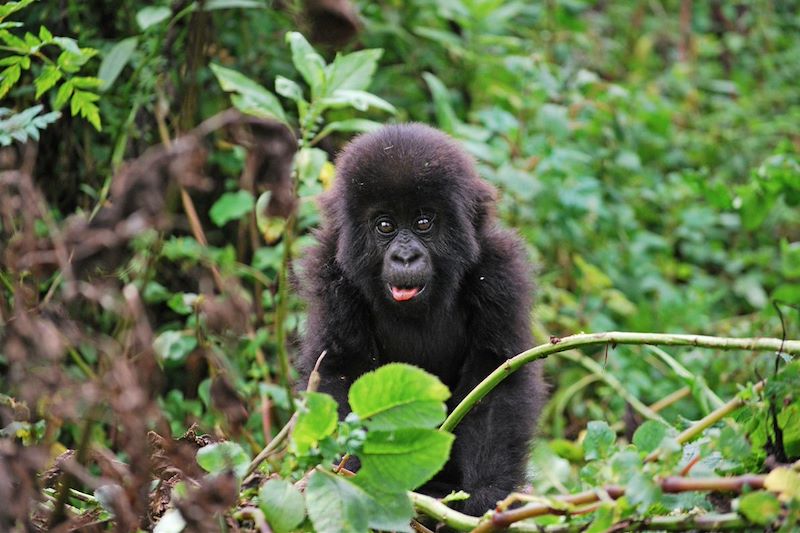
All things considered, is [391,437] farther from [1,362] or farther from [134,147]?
[134,147]

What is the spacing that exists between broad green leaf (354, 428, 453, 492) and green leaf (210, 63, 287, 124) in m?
1.83

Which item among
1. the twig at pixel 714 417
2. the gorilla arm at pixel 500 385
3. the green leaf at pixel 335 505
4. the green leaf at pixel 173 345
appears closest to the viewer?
the green leaf at pixel 335 505

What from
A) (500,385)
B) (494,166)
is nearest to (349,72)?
(500,385)

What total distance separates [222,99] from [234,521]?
3348 mm

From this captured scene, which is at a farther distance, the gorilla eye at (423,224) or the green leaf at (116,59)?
the green leaf at (116,59)

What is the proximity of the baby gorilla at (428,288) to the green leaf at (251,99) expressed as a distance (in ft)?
1.07

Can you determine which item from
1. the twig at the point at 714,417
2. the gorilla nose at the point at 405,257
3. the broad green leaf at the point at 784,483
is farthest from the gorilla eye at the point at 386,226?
the broad green leaf at the point at 784,483

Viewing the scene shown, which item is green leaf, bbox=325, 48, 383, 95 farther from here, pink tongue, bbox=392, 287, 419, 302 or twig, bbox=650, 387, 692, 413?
twig, bbox=650, 387, 692, 413

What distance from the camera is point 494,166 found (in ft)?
18.1

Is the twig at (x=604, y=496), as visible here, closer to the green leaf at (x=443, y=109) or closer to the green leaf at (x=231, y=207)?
the green leaf at (x=231, y=207)

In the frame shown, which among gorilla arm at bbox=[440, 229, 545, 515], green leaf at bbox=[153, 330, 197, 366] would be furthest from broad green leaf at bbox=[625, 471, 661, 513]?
green leaf at bbox=[153, 330, 197, 366]

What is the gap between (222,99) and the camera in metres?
5.17

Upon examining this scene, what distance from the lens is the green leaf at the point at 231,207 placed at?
4625 mm

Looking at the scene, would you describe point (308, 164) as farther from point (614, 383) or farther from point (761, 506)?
point (761, 506)
